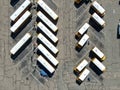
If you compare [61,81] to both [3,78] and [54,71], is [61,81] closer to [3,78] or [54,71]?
[54,71]

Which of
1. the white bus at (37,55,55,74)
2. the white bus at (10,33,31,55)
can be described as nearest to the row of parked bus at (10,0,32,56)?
the white bus at (10,33,31,55)

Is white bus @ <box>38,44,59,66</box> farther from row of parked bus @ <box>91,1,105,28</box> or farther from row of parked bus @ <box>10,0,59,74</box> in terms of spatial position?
row of parked bus @ <box>91,1,105,28</box>

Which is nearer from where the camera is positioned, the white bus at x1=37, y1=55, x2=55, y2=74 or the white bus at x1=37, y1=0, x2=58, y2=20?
the white bus at x1=37, y1=55, x2=55, y2=74

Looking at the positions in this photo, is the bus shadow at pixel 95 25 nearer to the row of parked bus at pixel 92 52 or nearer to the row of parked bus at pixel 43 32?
the row of parked bus at pixel 92 52

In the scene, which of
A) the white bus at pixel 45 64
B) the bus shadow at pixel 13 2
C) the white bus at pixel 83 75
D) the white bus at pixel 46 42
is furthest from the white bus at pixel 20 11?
the white bus at pixel 83 75

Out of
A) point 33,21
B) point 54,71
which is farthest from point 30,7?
point 54,71

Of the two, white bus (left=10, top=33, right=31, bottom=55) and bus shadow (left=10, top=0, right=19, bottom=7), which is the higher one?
bus shadow (left=10, top=0, right=19, bottom=7)

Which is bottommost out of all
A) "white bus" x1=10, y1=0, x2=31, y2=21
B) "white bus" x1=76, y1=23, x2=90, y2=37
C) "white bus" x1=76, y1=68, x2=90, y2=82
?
"white bus" x1=76, y1=68, x2=90, y2=82
